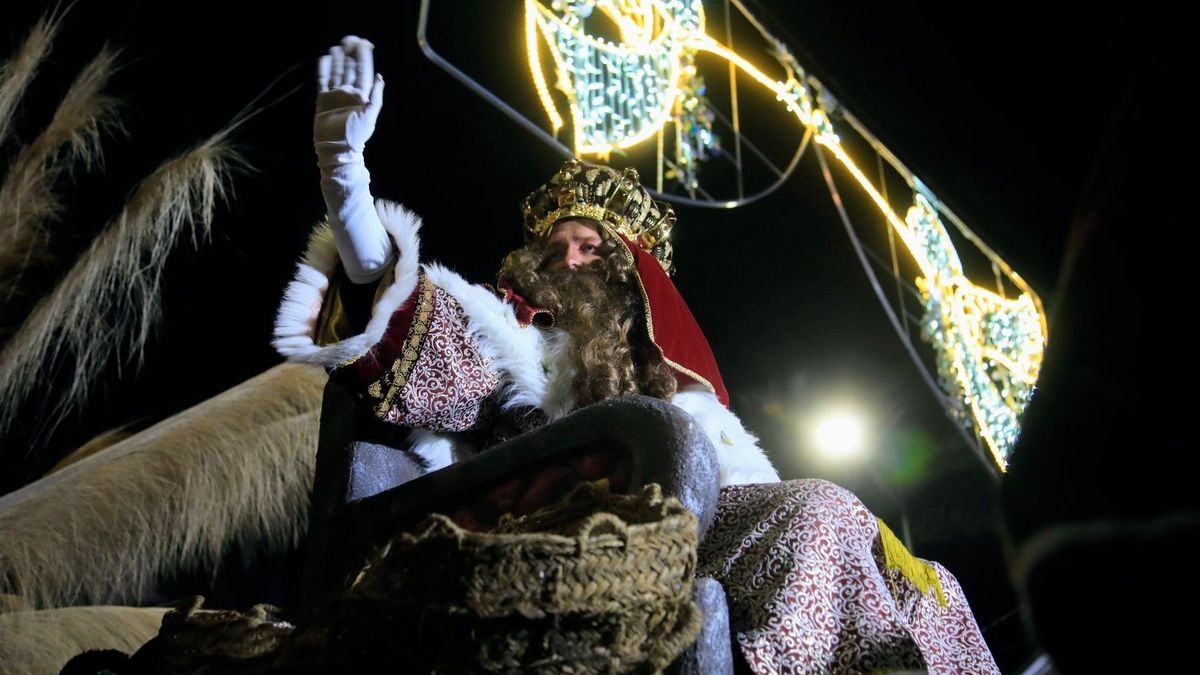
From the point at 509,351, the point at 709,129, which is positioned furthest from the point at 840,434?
the point at 509,351

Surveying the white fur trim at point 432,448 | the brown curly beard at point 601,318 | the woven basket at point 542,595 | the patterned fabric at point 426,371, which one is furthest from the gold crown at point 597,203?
the woven basket at point 542,595

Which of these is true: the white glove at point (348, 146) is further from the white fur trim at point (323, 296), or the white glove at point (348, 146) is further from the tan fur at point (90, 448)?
the tan fur at point (90, 448)

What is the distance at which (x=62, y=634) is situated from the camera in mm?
1961

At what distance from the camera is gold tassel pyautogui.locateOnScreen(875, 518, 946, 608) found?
1.49 metres

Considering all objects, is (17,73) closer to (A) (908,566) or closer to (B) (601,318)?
(B) (601,318)

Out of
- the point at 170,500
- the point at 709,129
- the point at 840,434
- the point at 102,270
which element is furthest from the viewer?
the point at 840,434

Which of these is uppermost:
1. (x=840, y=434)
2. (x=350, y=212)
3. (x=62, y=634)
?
(x=350, y=212)

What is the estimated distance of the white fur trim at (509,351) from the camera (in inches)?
71.1

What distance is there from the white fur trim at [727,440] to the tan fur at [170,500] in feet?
3.56

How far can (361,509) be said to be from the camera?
1.45 metres

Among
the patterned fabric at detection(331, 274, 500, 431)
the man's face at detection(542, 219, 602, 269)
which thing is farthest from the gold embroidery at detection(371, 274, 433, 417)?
the man's face at detection(542, 219, 602, 269)

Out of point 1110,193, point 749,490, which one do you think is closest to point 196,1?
point 749,490

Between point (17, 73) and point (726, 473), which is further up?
point (17, 73)

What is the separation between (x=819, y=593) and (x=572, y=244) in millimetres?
1161
